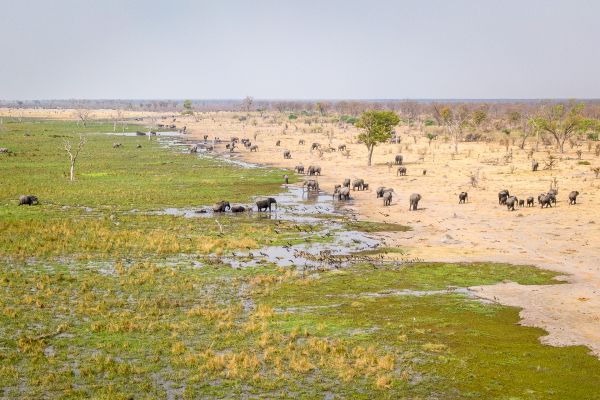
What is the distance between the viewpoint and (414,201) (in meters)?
40.4

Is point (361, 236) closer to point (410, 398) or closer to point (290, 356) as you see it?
point (290, 356)

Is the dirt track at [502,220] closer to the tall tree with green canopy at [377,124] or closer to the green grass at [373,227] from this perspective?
the green grass at [373,227]

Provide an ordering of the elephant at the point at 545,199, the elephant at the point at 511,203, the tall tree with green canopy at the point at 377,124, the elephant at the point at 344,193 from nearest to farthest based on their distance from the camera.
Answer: the elephant at the point at 511,203 → the elephant at the point at 545,199 → the elephant at the point at 344,193 → the tall tree with green canopy at the point at 377,124

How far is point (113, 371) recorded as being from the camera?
1567 cm

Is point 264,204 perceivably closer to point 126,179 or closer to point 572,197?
point 126,179

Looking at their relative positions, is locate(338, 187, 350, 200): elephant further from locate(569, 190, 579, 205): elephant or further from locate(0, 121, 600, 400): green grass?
locate(569, 190, 579, 205): elephant

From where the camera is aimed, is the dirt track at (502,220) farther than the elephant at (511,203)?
No

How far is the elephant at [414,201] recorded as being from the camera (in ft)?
132

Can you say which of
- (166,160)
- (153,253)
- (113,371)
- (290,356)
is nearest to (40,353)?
(113,371)

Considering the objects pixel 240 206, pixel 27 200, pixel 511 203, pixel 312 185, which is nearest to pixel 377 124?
pixel 312 185

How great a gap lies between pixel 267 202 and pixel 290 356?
78.6 feet

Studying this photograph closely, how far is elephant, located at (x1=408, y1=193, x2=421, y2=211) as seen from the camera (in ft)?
132

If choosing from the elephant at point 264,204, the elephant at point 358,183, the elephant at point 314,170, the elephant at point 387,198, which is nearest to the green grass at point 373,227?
the elephant at point 387,198

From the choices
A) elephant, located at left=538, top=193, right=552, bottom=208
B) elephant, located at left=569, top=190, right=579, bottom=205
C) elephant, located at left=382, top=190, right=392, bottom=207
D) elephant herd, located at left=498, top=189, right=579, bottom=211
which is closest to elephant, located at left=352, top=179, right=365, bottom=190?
elephant, located at left=382, top=190, right=392, bottom=207
